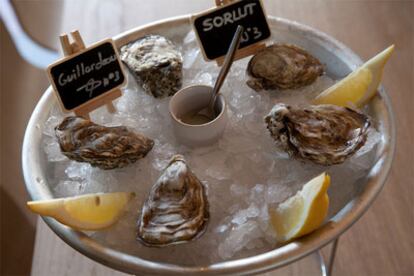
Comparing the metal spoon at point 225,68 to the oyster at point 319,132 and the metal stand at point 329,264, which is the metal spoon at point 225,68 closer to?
the oyster at point 319,132

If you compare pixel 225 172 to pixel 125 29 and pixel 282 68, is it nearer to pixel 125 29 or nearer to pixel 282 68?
pixel 282 68

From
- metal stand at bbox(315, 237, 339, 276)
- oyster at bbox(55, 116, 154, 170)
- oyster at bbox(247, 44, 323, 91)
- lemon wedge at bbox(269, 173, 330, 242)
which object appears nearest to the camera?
lemon wedge at bbox(269, 173, 330, 242)

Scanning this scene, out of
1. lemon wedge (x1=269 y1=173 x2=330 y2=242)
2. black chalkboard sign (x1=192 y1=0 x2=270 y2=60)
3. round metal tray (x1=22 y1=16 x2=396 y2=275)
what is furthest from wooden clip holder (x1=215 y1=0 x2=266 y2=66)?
lemon wedge (x1=269 y1=173 x2=330 y2=242)

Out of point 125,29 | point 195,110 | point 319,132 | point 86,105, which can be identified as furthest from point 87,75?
point 125,29

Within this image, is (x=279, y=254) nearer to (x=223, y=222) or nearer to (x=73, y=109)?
(x=223, y=222)

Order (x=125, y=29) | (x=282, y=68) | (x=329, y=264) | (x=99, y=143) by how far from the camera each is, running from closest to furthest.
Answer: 1. (x=99, y=143)
2. (x=282, y=68)
3. (x=329, y=264)
4. (x=125, y=29)

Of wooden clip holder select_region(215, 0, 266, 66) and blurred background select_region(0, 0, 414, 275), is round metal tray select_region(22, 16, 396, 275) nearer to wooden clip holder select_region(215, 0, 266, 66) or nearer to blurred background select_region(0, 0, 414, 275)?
wooden clip holder select_region(215, 0, 266, 66)

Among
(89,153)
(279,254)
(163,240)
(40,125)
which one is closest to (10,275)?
(40,125)
